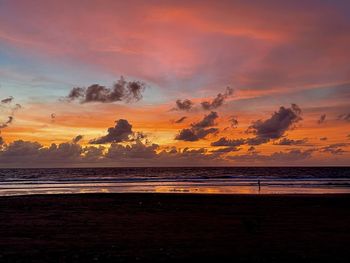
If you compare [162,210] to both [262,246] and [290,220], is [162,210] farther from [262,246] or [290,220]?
[262,246]

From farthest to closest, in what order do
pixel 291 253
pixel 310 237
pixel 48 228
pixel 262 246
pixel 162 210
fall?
pixel 162 210 → pixel 48 228 → pixel 310 237 → pixel 262 246 → pixel 291 253

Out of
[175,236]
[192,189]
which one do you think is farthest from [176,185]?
[175,236]

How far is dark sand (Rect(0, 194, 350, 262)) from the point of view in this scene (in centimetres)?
1412

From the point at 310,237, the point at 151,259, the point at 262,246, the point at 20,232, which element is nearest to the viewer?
the point at 151,259

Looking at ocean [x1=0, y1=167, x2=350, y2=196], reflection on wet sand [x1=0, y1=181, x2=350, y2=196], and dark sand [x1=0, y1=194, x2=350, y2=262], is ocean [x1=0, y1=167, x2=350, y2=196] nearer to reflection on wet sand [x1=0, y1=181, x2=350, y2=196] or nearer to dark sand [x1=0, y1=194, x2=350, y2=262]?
reflection on wet sand [x1=0, y1=181, x2=350, y2=196]

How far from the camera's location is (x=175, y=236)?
706 inches

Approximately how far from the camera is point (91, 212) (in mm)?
27891

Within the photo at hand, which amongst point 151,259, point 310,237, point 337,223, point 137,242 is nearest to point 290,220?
point 337,223

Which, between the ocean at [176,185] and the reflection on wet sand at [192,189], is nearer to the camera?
the reflection on wet sand at [192,189]

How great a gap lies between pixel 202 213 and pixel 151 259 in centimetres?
1351

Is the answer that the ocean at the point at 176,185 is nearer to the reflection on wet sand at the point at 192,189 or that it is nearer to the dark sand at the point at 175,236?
the reflection on wet sand at the point at 192,189

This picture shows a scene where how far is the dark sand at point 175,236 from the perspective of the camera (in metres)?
14.1

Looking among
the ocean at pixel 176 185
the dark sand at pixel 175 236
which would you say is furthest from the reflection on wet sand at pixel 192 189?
the dark sand at pixel 175 236

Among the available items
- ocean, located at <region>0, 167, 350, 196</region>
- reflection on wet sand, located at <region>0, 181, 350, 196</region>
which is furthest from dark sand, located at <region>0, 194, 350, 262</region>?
ocean, located at <region>0, 167, 350, 196</region>
